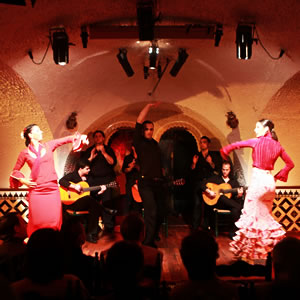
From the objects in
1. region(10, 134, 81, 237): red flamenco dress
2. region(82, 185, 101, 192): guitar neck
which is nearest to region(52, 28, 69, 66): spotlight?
region(10, 134, 81, 237): red flamenco dress

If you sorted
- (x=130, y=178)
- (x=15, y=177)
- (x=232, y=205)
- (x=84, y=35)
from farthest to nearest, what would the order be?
(x=130, y=178), (x=232, y=205), (x=84, y=35), (x=15, y=177)

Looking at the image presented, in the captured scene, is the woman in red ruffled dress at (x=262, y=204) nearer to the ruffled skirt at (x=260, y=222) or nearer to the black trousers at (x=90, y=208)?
the ruffled skirt at (x=260, y=222)

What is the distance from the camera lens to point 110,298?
2.05 meters

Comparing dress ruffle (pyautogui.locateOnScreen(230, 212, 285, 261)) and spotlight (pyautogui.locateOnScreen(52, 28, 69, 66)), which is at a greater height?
spotlight (pyautogui.locateOnScreen(52, 28, 69, 66))

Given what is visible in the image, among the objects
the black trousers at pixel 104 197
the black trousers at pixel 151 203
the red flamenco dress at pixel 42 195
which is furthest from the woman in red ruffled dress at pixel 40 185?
the black trousers at pixel 104 197

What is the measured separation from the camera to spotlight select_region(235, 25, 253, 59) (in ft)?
17.8

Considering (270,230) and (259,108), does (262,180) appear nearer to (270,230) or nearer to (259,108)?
(270,230)

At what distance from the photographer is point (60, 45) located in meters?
5.49

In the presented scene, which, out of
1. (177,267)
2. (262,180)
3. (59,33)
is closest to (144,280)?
(177,267)

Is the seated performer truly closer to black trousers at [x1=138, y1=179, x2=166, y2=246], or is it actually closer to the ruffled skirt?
black trousers at [x1=138, y1=179, x2=166, y2=246]

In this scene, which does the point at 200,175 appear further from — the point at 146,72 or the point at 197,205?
the point at 146,72

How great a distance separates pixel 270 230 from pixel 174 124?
4.29 m

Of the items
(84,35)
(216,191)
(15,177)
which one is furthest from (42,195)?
(216,191)

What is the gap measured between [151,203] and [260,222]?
1499 mm
